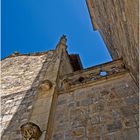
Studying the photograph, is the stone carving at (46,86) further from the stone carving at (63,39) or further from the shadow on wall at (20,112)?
the stone carving at (63,39)

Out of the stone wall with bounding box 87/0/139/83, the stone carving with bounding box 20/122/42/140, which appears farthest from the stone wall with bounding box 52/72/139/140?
the stone wall with bounding box 87/0/139/83

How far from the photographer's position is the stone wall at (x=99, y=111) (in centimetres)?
386

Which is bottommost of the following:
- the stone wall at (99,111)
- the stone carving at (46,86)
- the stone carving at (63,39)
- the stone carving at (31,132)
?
the stone carving at (31,132)

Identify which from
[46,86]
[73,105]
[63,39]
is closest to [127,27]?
[73,105]

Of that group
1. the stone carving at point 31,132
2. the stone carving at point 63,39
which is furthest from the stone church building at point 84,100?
the stone carving at point 63,39

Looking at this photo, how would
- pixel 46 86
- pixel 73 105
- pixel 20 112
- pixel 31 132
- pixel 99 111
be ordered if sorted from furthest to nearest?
pixel 46 86
pixel 20 112
pixel 73 105
pixel 99 111
pixel 31 132

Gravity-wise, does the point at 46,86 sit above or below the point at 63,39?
below

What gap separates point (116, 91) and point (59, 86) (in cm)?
142

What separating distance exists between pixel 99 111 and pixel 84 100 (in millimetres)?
491

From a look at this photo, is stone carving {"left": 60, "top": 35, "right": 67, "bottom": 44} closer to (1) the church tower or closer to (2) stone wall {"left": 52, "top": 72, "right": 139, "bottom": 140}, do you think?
(1) the church tower

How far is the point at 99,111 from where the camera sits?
4.36 metres

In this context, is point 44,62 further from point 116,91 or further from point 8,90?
point 116,91

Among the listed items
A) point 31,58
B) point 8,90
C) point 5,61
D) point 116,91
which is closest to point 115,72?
point 116,91

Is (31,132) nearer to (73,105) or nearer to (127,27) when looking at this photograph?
(73,105)
